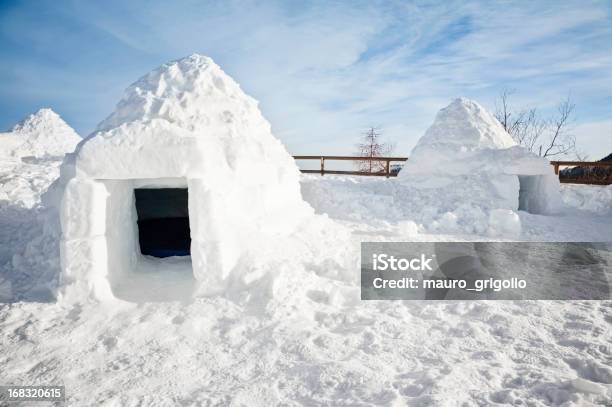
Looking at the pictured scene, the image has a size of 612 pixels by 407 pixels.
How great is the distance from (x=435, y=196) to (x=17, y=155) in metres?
14.5

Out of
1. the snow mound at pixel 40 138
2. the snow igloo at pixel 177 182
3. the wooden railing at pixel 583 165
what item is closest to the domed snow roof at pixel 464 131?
the wooden railing at pixel 583 165

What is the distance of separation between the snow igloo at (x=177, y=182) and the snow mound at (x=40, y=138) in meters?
10.8

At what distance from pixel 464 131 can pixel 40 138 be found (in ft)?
52.2

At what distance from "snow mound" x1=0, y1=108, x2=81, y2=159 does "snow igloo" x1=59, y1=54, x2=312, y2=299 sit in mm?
10845

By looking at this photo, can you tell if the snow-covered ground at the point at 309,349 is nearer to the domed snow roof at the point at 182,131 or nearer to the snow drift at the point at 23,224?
the snow drift at the point at 23,224

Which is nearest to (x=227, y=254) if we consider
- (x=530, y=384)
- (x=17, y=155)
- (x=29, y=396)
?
(x=29, y=396)

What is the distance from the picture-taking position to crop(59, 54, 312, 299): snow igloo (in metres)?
3.23

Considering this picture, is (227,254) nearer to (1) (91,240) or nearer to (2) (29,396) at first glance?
(1) (91,240)

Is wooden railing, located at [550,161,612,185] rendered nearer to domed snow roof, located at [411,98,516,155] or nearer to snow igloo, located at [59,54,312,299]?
domed snow roof, located at [411,98,516,155]

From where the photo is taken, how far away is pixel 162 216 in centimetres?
725

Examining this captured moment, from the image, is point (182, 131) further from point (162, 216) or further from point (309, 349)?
point (162, 216)

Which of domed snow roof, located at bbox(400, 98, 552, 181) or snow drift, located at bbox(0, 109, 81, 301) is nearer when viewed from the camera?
snow drift, located at bbox(0, 109, 81, 301)

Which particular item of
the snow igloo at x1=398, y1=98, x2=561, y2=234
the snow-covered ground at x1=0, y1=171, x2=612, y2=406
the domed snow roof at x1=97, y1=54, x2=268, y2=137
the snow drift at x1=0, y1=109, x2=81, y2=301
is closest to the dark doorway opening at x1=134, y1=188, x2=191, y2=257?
the snow drift at x1=0, y1=109, x2=81, y2=301

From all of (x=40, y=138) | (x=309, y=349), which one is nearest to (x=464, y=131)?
(x=309, y=349)
